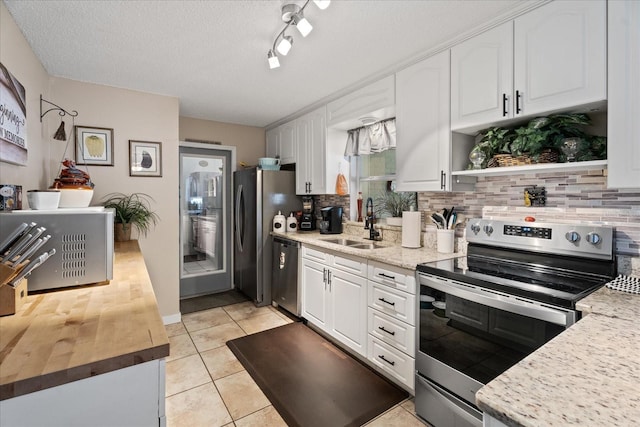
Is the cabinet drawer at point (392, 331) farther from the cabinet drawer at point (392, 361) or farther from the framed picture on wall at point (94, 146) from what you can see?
the framed picture on wall at point (94, 146)

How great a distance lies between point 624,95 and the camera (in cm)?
138

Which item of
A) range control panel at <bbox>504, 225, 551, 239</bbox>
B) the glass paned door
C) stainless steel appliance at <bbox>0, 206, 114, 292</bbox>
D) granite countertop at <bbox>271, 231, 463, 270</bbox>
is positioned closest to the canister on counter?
stainless steel appliance at <bbox>0, 206, 114, 292</bbox>

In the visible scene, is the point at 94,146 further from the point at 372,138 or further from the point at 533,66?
the point at 533,66

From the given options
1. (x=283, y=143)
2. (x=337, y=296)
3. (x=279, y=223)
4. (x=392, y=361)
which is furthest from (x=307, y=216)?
(x=392, y=361)

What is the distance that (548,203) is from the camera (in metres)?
1.90

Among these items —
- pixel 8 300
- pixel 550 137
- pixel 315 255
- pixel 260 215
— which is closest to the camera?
pixel 8 300

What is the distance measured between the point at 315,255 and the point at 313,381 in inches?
44.0

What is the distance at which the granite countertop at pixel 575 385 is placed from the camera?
581 millimetres

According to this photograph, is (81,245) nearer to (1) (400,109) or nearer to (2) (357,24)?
(2) (357,24)

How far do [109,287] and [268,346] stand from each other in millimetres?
1687

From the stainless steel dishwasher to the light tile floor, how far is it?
0.77ft

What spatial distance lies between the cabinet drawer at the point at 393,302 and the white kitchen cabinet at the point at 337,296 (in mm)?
106

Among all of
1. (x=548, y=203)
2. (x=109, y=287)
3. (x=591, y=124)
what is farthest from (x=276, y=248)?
(x=591, y=124)

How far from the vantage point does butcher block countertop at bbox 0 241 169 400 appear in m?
0.74
